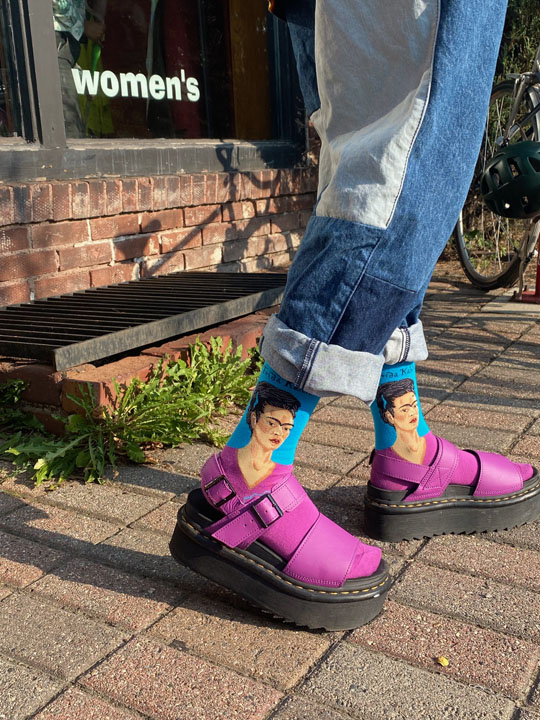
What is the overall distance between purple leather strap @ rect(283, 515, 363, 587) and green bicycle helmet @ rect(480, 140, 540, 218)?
224 centimetres

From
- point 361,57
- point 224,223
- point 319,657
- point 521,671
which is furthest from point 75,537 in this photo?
point 224,223

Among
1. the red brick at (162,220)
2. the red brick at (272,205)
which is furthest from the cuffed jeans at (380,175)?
the red brick at (272,205)

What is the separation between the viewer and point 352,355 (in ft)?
4.39

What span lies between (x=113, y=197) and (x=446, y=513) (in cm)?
219

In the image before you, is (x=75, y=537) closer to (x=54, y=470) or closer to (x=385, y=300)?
(x=54, y=470)

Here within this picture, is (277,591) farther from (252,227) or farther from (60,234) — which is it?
(252,227)

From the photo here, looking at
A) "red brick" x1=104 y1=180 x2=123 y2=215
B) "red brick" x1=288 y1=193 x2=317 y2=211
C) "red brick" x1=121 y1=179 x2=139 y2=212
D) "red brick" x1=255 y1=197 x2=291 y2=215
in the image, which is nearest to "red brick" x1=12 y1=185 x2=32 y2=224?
"red brick" x1=104 y1=180 x2=123 y2=215

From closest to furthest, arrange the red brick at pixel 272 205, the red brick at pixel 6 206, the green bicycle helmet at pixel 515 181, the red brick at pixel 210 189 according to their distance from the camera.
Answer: the red brick at pixel 6 206 < the green bicycle helmet at pixel 515 181 < the red brick at pixel 210 189 < the red brick at pixel 272 205

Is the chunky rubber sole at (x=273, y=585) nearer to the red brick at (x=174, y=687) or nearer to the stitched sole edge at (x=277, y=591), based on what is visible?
the stitched sole edge at (x=277, y=591)

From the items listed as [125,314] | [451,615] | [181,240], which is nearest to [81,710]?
[451,615]

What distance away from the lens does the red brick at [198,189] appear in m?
3.81

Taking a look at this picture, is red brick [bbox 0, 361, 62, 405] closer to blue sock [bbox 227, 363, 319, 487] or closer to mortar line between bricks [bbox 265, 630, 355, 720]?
blue sock [bbox 227, 363, 319, 487]

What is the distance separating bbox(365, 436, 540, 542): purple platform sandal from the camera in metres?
1.70

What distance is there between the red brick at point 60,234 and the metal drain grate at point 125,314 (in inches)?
8.5
